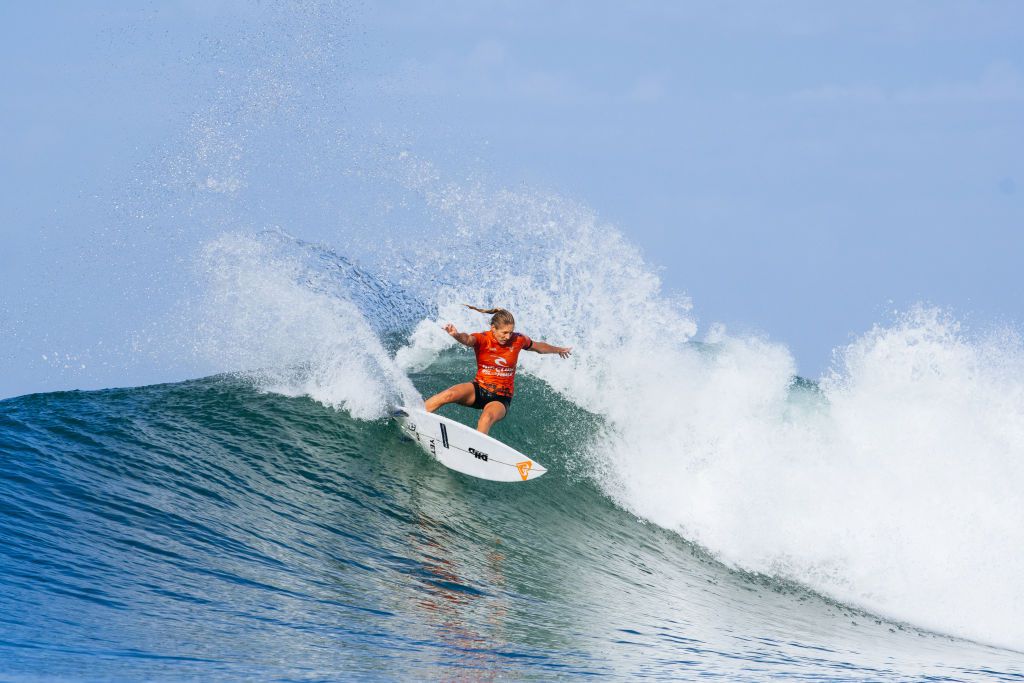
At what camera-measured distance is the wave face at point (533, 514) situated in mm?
5422

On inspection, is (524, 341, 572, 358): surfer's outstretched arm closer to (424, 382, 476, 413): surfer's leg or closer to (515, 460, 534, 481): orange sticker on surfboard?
(424, 382, 476, 413): surfer's leg

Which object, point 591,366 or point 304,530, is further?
point 591,366

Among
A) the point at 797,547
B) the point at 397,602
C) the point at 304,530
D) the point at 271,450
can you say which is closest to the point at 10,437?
the point at 271,450

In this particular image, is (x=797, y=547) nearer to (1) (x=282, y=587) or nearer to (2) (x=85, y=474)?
(1) (x=282, y=587)

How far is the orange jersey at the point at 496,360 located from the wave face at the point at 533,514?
103 centimetres

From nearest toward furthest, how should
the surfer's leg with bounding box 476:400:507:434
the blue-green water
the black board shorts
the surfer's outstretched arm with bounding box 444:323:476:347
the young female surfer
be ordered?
the blue-green water → the surfer's outstretched arm with bounding box 444:323:476:347 → the surfer's leg with bounding box 476:400:507:434 → the young female surfer → the black board shorts

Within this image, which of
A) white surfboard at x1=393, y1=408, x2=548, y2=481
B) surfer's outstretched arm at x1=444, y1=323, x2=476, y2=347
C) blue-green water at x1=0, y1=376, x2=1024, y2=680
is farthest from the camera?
white surfboard at x1=393, y1=408, x2=548, y2=481

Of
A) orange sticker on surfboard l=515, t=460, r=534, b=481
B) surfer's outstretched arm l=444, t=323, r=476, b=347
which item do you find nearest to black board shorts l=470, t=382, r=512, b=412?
surfer's outstretched arm l=444, t=323, r=476, b=347

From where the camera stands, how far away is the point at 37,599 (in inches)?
206

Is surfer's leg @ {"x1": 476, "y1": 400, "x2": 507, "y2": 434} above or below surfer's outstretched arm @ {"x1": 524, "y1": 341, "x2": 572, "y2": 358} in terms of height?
below

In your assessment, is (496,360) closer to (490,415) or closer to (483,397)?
(483,397)

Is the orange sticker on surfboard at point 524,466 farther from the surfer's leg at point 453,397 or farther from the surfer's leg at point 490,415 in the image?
the surfer's leg at point 453,397

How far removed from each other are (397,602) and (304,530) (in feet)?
4.83

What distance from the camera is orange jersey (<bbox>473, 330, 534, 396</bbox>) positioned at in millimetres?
9195
